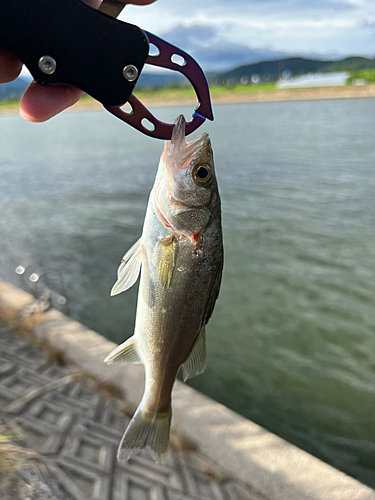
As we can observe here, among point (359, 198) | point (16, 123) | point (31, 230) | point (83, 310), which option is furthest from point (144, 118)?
point (16, 123)

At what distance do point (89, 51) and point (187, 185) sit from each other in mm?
584

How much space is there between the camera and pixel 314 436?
4.80 meters

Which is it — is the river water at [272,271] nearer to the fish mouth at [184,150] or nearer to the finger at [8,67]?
the fish mouth at [184,150]

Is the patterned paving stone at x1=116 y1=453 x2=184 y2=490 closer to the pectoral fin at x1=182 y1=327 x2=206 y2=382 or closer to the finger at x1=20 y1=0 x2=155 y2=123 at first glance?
the pectoral fin at x1=182 y1=327 x2=206 y2=382

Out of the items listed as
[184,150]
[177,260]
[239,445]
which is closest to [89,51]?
[184,150]

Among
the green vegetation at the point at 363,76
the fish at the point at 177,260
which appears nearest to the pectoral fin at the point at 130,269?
the fish at the point at 177,260

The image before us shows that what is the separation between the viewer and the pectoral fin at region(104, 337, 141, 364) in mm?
1718

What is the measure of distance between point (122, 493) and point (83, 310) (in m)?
4.83

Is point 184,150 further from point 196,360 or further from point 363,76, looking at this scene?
point 363,76

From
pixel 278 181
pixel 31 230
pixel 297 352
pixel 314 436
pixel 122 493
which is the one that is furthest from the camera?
pixel 278 181

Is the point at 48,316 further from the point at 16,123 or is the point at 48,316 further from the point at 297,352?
the point at 16,123

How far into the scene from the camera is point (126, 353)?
1.76 metres

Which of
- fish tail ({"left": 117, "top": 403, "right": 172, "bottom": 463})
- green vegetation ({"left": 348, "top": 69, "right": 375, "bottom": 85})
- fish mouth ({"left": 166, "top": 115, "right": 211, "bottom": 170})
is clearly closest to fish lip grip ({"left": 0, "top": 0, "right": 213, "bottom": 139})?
fish mouth ({"left": 166, "top": 115, "right": 211, "bottom": 170})

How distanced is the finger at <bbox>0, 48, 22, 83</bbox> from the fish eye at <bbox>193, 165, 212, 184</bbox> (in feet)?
2.43
